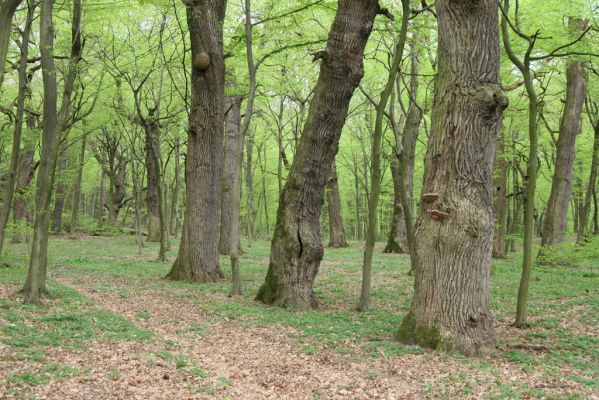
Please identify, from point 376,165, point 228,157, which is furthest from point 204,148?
point 228,157

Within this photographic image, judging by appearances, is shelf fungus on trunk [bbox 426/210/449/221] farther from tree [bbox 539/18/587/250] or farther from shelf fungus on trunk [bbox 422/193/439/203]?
tree [bbox 539/18/587/250]

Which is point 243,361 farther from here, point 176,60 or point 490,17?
point 176,60

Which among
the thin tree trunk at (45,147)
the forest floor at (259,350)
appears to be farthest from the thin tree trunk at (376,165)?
the thin tree trunk at (45,147)

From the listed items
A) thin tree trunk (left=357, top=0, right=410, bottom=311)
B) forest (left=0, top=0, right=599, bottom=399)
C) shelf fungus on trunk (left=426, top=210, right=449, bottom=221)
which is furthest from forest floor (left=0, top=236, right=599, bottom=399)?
shelf fungus on trunk (left=426, top=210, right=449, bottom=221)

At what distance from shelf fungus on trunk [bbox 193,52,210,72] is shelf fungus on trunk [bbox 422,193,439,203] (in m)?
5.98

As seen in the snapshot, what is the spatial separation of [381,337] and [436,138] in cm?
255

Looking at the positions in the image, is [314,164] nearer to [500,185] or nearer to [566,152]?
[566,152]

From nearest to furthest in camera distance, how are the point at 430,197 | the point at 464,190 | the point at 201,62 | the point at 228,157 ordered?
the point at 464,190 < the point at 430,197 < the point at 201,62 < the point at 228,157

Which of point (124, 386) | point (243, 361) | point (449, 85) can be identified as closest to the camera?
point (124, 386)

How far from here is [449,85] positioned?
17.0 feet

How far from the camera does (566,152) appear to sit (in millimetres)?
12625

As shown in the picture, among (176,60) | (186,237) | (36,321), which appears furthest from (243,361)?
(176,60)

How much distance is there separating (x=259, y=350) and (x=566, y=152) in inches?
443

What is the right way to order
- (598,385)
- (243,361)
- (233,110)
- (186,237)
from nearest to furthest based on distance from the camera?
(598,385) → (243,361) → (186,237) → (233,110)
